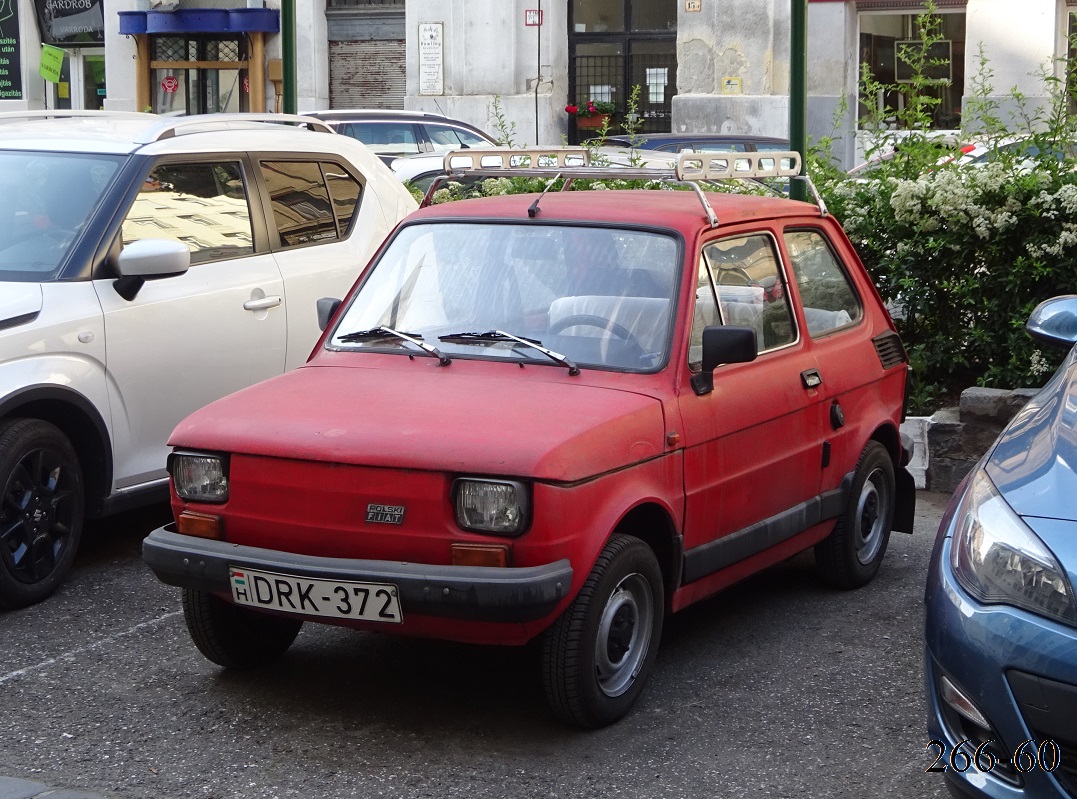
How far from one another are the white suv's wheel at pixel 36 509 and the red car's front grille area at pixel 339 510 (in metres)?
1.52

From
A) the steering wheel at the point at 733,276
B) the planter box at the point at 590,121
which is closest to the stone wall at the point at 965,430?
the steering wheel at the point at 733,276

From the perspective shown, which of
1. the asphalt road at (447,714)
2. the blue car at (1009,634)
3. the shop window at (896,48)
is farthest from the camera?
the shop window at (896,48)

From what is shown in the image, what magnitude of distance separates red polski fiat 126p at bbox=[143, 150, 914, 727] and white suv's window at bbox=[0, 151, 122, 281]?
1.36m

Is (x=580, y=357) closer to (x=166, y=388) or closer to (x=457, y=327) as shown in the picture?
(x=457, y=327)

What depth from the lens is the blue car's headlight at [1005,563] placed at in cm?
337

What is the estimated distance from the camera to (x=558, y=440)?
4.32 meters

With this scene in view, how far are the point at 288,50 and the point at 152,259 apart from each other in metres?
5.10

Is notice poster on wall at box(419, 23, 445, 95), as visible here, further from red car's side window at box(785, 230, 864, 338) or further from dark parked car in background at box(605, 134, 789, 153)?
red car's side window at box(785, 230, 864, 338)

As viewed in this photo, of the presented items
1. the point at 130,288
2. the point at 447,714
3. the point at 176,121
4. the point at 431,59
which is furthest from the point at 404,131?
the point at 447,714

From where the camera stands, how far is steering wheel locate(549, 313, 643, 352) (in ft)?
16.5

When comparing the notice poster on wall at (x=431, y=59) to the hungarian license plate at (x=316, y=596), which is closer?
the hungarian license plate at (x=316, y=596)

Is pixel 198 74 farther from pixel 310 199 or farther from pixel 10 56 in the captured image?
pixel 310 199

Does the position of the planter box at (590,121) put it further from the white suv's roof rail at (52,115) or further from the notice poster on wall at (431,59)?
the white suv's roof rail at (52,115)

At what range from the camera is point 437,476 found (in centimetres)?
429
